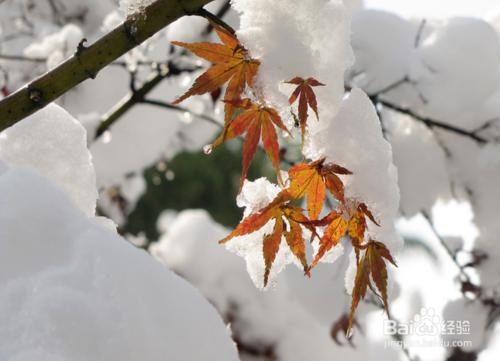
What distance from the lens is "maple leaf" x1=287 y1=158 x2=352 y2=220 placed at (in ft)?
2.67

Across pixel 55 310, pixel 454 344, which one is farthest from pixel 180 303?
pixel 454 344

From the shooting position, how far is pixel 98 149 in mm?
2805

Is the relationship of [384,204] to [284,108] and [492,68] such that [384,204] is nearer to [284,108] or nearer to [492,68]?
[284,108]

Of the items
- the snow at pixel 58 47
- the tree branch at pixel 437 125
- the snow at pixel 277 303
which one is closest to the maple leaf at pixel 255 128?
the tree branch at pixel 437 125

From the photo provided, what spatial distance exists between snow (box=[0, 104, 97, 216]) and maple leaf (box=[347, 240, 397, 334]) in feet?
1.25

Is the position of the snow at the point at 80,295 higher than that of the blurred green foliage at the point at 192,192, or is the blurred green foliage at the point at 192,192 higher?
the snow at the point at 80,295

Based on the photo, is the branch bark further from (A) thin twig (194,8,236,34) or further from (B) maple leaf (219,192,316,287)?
(B) maple leaf (219,192,316,287)

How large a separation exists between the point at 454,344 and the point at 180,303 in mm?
1182

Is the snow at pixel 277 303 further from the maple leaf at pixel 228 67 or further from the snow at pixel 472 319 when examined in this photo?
the maple leaf at pixel 228 67

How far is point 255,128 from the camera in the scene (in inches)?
31.3

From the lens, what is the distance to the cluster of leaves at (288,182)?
2.55 feet

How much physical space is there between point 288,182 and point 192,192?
35.6 feet

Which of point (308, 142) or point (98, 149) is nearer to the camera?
point (308, 142)

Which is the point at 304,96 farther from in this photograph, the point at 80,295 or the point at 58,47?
the point at 58,47
